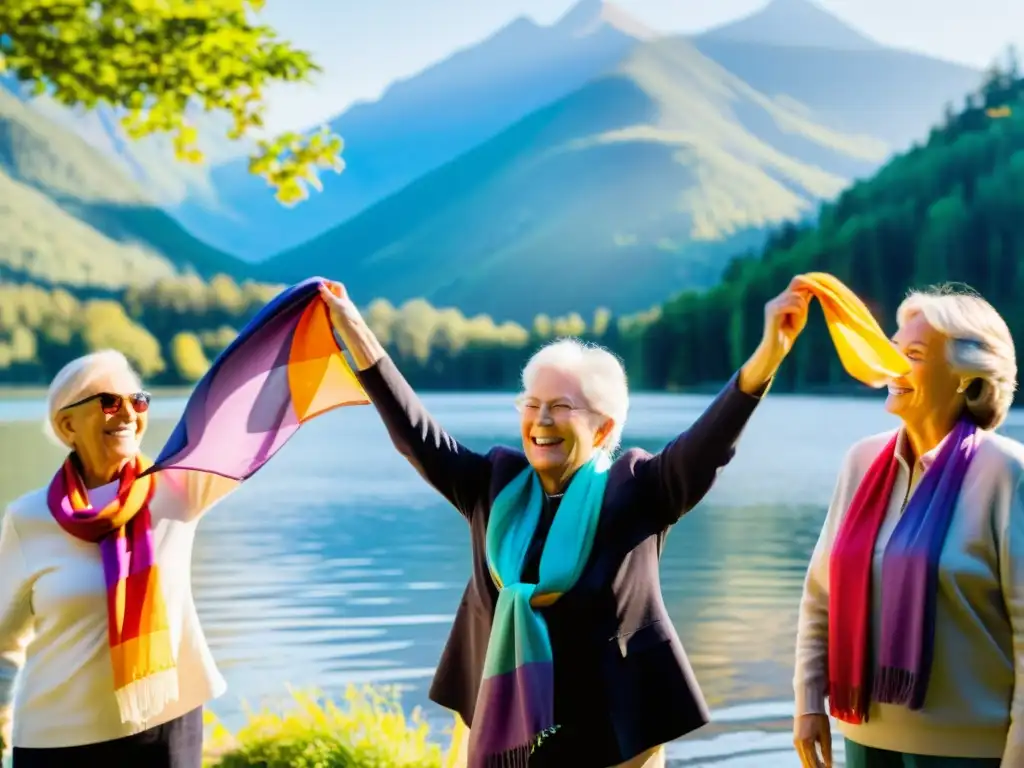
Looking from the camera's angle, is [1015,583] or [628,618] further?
[628,618]

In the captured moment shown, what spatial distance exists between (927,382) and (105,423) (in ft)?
6.16

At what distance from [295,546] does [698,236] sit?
5268 inches

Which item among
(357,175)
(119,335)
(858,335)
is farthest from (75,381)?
(357,175)

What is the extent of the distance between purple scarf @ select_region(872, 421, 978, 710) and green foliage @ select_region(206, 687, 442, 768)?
2.29m

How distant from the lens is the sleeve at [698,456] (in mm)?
2729

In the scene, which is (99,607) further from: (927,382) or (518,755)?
(927,382)

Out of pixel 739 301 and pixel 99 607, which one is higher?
pixel 739 301

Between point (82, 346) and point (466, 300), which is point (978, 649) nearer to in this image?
point (82, 346)

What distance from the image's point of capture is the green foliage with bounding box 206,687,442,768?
183 inches

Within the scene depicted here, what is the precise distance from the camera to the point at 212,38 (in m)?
6.71

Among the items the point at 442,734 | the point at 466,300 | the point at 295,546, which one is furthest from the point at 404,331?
the point at 442,734

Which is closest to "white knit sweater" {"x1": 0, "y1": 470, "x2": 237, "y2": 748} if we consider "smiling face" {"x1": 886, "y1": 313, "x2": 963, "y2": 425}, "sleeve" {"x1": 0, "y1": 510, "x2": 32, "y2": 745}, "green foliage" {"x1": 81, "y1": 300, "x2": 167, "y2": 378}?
"sleeve" {"x1": 0, "y1": 510, "x2": 32, "y2": 745}

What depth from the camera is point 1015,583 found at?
2682 millimetres

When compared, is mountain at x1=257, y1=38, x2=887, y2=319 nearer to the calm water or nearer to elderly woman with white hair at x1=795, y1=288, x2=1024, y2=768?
the calm water
